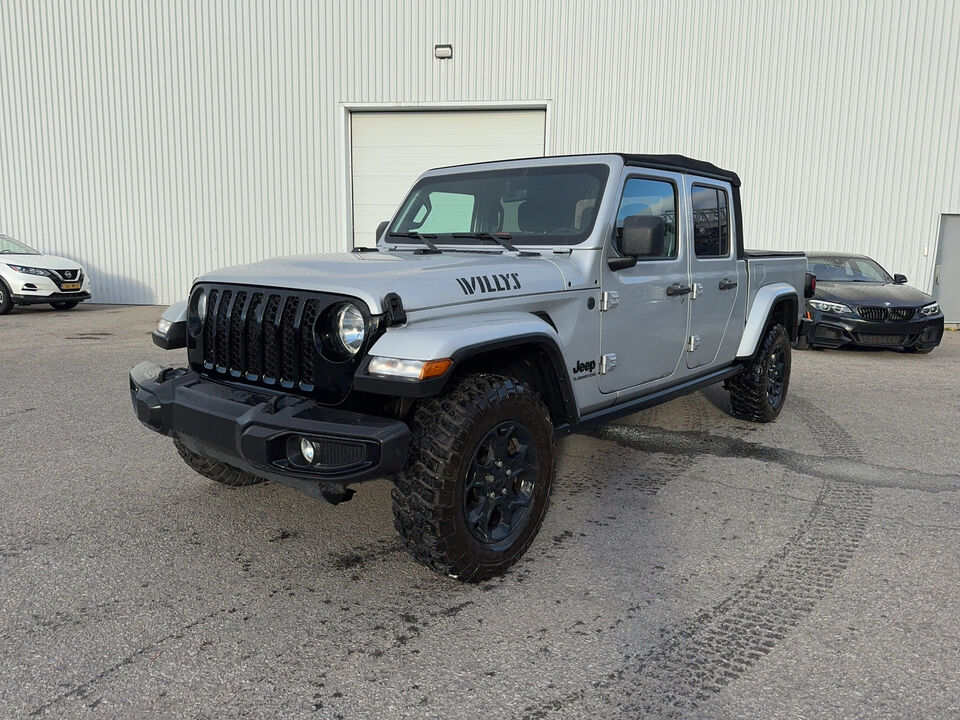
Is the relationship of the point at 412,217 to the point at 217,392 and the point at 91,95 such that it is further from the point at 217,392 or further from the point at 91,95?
the point at 91,95

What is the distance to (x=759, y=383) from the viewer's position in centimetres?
575

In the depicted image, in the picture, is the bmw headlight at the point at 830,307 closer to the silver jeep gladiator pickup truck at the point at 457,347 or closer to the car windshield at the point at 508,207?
the silver jeep gladiator pickup truck at the point at 457,347

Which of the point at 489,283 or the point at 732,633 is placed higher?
the point at 489,283

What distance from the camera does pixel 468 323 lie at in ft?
10.1

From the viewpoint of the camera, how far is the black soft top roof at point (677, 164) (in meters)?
4.26

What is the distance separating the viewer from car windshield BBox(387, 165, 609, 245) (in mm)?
3990

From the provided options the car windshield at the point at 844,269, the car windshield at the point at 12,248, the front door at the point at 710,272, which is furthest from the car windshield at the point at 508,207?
the car windshield at the point at 12,248

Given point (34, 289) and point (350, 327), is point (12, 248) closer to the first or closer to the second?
point (34, 289)

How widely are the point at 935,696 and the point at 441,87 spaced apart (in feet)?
46.6

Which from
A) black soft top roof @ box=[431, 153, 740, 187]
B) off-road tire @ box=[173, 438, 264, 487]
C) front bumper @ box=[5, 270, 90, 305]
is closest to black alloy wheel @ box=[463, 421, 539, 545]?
off-road tire @ box=[173, 438, 264, 487]

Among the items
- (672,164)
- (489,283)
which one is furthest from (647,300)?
(489,283)

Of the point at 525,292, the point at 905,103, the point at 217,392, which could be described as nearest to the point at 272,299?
the point at 217,392

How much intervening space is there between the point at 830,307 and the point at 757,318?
5.31 meters

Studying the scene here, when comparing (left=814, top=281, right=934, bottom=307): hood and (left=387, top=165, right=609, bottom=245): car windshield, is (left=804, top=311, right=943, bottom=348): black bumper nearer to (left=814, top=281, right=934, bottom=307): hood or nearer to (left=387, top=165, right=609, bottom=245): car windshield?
(left=814, top=281, right=934, bottom=307): hood
